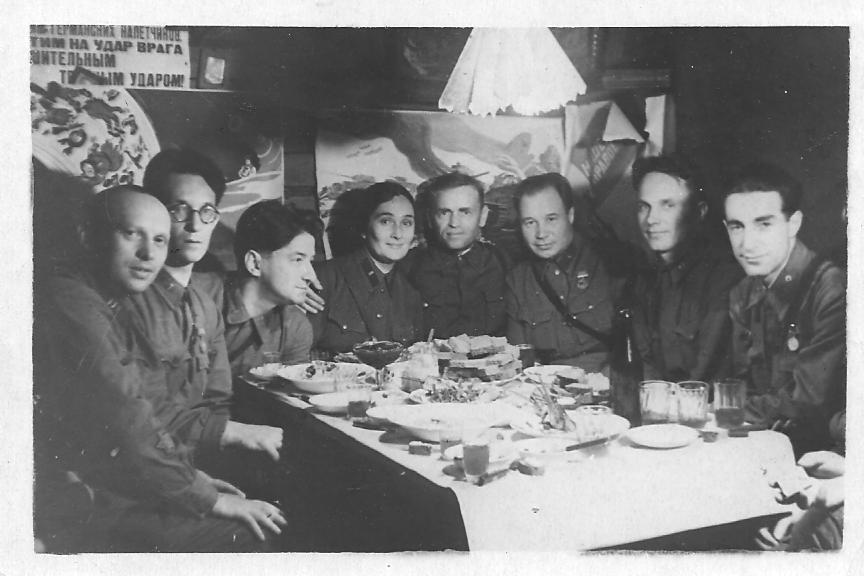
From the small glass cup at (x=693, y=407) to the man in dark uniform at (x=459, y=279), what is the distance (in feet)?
2.20

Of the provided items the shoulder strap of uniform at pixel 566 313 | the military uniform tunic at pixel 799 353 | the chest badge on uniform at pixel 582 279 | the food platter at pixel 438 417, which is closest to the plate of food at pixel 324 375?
the food platter at pixel 438 417

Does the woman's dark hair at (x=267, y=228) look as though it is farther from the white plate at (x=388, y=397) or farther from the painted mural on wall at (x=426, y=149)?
the white plate at (x=388, y=397)

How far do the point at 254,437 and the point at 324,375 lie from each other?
322mm

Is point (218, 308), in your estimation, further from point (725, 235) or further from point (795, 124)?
point (795, 124)

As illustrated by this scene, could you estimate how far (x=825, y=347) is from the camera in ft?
11.2

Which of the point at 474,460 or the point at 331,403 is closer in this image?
the point at 474,460

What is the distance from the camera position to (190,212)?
3.39 meters

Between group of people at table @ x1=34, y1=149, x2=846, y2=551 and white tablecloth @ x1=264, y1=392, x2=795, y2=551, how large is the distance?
151mm

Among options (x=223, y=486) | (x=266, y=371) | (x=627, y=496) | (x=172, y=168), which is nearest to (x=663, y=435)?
(x=627, y=496)

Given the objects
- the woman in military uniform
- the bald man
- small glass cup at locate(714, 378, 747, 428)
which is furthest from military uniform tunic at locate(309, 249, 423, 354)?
small glass cup at locate(714, 378, 747, 428)

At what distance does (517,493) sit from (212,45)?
184 cm

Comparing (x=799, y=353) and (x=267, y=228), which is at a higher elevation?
(x=267, y=228)

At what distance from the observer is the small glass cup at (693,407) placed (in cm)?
342

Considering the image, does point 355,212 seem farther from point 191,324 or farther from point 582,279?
point 582,279
